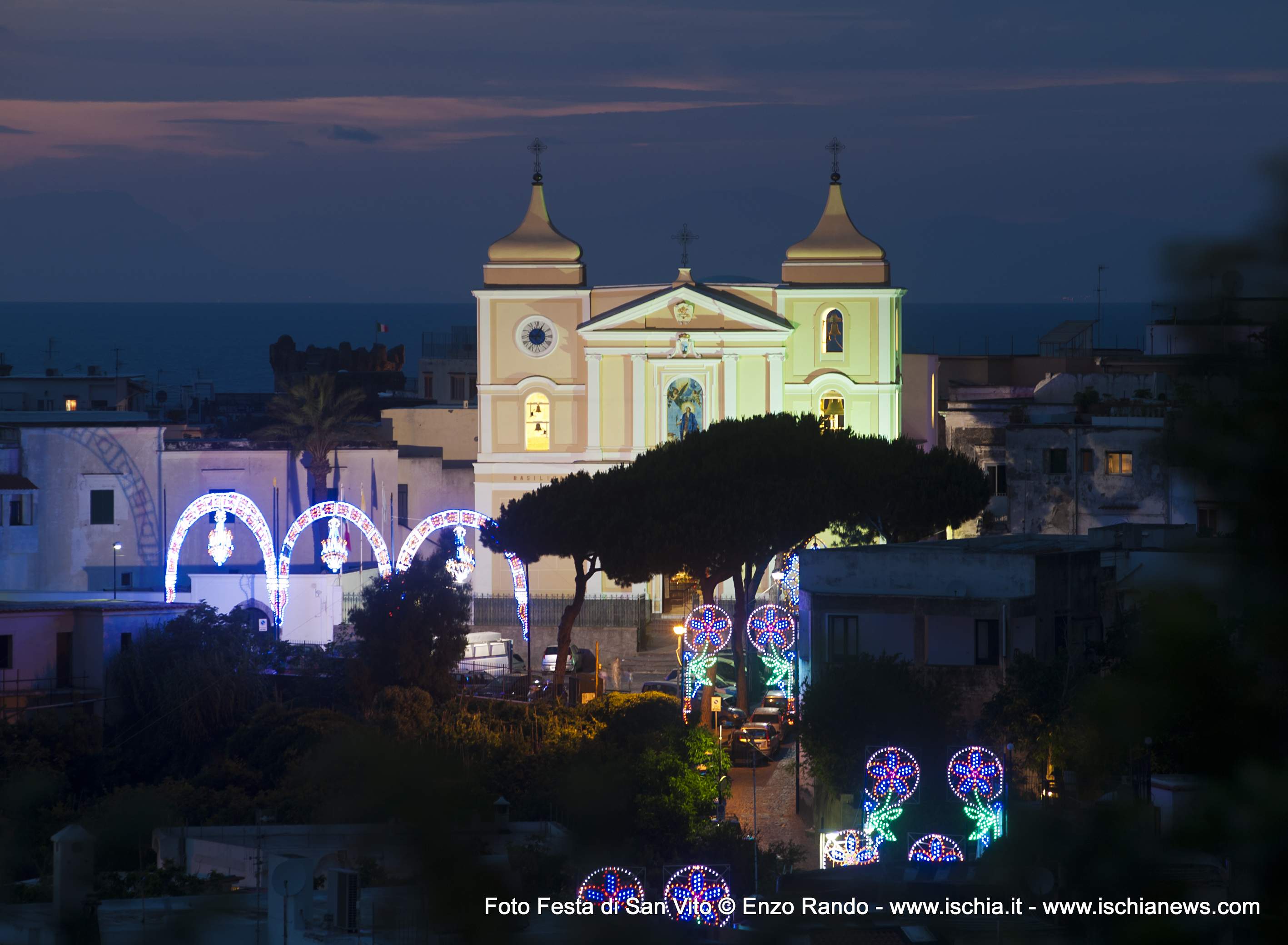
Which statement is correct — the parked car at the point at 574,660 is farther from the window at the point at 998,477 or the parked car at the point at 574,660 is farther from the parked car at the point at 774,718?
the window at the point at 998,477

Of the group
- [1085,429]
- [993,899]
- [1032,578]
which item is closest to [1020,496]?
[1085,429]

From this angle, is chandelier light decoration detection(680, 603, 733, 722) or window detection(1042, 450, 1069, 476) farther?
window detection(1042, 450, 1069, 476)

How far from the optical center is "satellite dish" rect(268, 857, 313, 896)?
10.2 meters

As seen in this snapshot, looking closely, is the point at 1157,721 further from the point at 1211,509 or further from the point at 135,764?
the point at 135,764

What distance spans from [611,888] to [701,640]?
86.0 ft

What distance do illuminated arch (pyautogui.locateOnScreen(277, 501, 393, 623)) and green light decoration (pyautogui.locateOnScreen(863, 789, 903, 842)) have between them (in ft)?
65.3

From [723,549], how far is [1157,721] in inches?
1306

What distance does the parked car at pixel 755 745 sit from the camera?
3047 centimetres

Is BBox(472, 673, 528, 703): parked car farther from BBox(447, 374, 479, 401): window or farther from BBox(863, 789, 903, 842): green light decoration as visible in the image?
BBox(447, 374, 479, 401): window

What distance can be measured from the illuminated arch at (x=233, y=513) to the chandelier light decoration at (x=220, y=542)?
1.66ft

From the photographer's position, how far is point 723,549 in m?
37.2

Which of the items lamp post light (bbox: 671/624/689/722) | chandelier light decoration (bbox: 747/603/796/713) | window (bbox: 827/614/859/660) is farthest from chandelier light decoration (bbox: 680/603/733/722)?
window (bbox: 827/614/859/660)

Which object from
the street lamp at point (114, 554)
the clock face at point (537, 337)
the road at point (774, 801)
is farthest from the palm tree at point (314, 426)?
the road at point (774, 801)

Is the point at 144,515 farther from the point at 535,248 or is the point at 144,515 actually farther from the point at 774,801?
the point at 774,801
